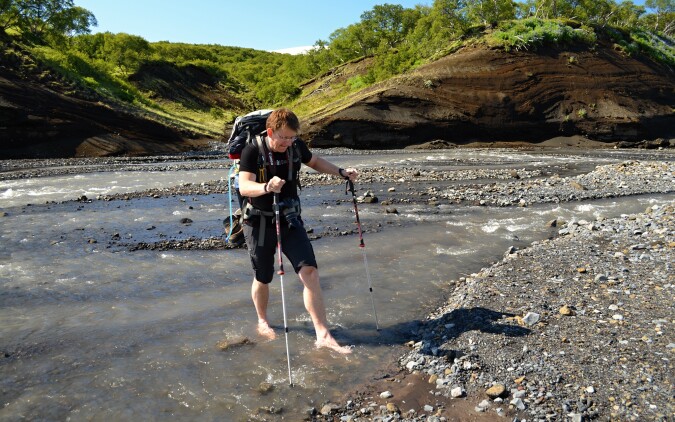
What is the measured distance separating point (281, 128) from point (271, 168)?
0.54 meters

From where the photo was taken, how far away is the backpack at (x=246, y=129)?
5.87 meters

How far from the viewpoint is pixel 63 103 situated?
3369 centimetres

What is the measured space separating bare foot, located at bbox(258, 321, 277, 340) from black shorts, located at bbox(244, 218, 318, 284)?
0.92 meters

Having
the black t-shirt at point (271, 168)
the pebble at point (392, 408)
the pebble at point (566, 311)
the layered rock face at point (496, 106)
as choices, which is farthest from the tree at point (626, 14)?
the pebble at point (392, 408)

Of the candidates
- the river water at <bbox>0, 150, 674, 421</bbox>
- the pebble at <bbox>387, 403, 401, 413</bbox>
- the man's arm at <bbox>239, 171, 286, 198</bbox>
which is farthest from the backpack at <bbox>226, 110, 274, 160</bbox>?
the pebble at <bbox>387, 403, 401, 413</bbox>

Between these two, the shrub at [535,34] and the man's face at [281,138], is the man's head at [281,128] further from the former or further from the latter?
the shrub at [535,34]

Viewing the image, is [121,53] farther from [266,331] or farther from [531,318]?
[531,318]

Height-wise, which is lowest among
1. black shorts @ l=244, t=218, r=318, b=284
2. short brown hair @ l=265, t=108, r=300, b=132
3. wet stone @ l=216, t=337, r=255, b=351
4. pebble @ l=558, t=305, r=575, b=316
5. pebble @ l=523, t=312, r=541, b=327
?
wet stone @ l=216, t=337, r=255, b=351

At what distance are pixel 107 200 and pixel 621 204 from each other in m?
17.3

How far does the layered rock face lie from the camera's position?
125 ft

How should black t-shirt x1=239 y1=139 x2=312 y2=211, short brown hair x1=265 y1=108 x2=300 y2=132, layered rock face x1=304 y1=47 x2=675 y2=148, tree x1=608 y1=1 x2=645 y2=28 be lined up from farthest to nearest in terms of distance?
tree x1=608 y1=1 x2=645 y2=28 → layered rock face x1=304 y1=47 x2=675 y2=148 → black t-shirt x1=239 y1=139 x2=312 y2=211 → short brown hair x1=265 y1=108 x2=300 y2=132

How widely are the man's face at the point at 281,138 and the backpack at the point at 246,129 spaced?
358 millimetres

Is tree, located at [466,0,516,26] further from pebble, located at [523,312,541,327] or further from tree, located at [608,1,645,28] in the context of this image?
pebble, located at [523,312,541,327]

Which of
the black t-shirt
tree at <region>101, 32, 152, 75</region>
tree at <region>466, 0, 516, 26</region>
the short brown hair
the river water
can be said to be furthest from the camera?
tree at <region>101, 32, 152, 75</region>
